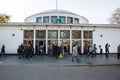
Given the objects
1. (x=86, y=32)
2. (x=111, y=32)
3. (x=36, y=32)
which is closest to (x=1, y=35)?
(x=36, y=32)

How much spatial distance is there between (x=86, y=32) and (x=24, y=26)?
939 centimetres

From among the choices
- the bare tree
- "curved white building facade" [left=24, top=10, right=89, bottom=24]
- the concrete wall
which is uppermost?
the bare tree

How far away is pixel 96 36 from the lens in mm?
32094

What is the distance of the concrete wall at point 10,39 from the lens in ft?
100


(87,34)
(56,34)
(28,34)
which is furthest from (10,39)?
(87,34)

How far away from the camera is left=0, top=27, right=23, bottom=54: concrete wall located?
30.5 m

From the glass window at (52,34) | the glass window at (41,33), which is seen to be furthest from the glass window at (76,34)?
the glass window at (41,33)

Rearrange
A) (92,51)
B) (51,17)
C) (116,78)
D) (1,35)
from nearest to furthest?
(116,78) < (92,51) < (1,35) < (51,17)

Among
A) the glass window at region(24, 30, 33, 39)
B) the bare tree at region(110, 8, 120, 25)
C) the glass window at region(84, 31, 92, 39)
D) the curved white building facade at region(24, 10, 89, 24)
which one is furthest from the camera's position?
the bare tree at region(110, 8, 120, 25)

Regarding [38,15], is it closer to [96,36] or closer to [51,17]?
[51,17]

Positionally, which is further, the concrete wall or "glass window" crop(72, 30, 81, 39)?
"glass window" crop(72, 30, 81, 39)

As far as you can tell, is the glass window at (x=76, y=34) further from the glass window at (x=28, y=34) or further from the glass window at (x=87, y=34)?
the glass window at (x=28, y=34)

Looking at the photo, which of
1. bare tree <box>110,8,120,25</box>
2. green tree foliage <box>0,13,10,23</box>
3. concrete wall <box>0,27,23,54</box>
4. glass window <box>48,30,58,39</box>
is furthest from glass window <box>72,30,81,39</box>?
green tree foliage <box>0,13,10,23</box>

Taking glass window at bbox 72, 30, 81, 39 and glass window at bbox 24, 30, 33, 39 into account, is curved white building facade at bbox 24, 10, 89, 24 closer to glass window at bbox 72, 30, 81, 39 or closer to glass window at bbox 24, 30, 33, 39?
glass window at bbox 72, 30, 81, 39
